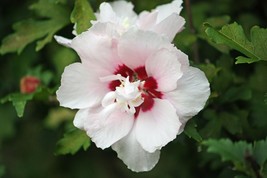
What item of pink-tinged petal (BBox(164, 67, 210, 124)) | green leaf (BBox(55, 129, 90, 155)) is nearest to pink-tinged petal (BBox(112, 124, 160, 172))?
pink-tinged petal (BBox(164, 67, 210, 124))

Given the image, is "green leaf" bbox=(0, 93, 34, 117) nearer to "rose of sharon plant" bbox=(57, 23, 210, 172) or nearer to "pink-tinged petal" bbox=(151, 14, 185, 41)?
"rose of sharon plant" bbox=(57, 23, 210, 172)

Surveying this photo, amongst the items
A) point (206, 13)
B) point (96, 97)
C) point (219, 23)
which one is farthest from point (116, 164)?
point (96, 97)

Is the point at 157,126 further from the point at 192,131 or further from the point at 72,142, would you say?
the point at 72,142

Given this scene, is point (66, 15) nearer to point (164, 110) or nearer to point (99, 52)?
point (99, 52)

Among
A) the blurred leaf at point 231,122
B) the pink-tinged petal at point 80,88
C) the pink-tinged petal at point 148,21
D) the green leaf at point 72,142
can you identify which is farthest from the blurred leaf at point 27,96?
the blurred leaf at point 231,122

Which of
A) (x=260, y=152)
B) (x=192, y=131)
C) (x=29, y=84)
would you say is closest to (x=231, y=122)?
(x=192, y=131)

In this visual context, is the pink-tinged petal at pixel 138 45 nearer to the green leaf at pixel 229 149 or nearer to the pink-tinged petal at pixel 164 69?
the pink-tinged petal at pixel 164 69
